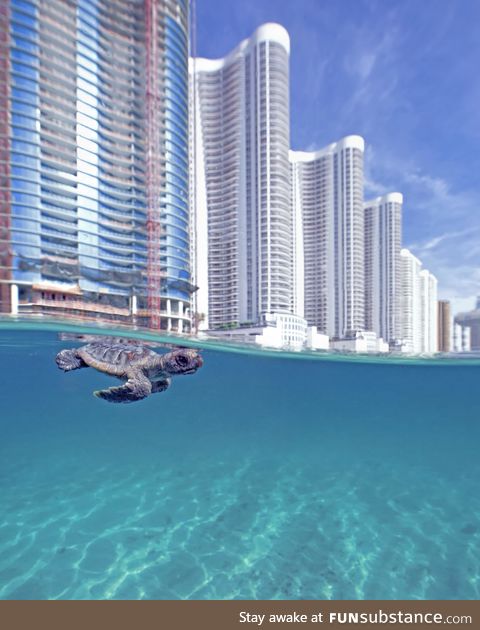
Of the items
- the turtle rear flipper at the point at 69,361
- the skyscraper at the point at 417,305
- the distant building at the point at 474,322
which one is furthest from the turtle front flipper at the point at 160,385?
the skyscraper at the point at 417,305

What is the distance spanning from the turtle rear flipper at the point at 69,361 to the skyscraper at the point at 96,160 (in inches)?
1877

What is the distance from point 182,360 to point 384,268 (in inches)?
3185

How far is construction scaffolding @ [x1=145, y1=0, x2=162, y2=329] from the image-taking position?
60406 mm

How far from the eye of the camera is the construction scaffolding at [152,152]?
2378 inches

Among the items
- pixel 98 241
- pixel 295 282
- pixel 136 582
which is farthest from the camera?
pixel 295 282

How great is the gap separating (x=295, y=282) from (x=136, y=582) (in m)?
71.1

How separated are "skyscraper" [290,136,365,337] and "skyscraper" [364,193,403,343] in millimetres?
7859

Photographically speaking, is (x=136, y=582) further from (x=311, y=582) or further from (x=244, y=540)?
(x=311, y=582)

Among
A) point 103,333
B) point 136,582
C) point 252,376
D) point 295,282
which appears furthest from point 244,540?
point 295,282

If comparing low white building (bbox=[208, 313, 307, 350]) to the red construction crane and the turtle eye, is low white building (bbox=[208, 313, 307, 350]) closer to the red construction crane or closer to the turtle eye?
the red construction crane

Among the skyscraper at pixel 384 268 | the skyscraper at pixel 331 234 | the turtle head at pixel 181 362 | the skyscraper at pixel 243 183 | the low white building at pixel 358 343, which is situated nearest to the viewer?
the turtle head at pixel 181 362

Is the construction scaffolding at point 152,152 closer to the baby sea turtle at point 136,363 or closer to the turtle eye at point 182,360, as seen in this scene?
the baby sea turtle at point 136,363

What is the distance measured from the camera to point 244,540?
312 inches
